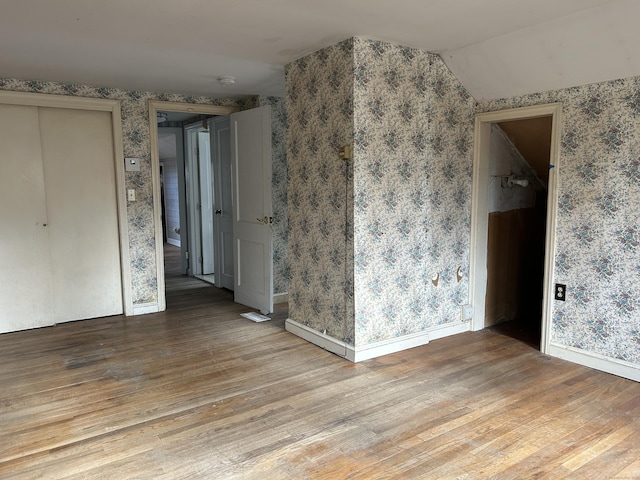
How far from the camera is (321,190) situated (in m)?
3.56

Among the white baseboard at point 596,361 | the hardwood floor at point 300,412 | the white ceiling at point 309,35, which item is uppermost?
the white ceiling at point 309,35

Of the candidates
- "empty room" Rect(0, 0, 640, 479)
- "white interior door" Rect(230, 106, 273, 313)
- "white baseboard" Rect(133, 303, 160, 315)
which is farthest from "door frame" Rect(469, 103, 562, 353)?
"white baseboard" Rect(133, 303, 160, 315)

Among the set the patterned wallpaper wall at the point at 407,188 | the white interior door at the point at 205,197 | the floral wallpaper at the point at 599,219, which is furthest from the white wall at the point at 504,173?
the white interior door at the point at 205,197

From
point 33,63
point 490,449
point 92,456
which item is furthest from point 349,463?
point 33,63

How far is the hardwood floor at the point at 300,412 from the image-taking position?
2.16 metres

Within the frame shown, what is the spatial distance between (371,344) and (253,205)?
6.19ft

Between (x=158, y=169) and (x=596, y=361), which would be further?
(x=158, y=169)

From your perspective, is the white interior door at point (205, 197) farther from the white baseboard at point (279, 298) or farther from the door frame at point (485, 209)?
the door frame at point (485, 209)

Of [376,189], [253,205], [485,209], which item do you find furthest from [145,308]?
[485,209]

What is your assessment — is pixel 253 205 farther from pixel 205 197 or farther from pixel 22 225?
pixel 205 197

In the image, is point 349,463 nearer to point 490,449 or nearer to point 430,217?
point 490,449

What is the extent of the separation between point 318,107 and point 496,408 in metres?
2.37

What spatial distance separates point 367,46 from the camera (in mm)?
3188

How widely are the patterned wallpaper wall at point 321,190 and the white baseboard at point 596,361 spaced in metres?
1.54
